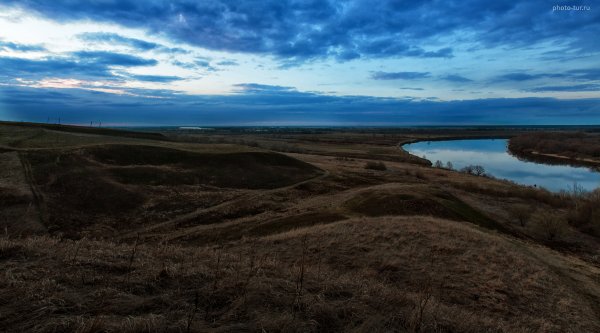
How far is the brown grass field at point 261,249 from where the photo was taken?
691 centimetres

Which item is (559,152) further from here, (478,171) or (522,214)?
(522,214)

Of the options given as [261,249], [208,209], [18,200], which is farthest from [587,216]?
[18,200]

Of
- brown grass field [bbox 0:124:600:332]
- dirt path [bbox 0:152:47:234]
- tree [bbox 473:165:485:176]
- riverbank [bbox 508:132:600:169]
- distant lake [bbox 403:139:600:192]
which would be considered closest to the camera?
brown grass field [bbox 0:124:600:332]

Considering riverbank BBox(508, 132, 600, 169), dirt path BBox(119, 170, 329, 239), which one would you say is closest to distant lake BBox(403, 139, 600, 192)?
riverbank BBox(508, 132, 600, 169)

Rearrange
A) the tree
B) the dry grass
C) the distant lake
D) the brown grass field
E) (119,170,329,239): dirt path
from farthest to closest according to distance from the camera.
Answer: the tree → the distant lake → (119,170,329,239): dirt path → the brown grass field → the dry grass

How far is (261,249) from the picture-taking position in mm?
17922

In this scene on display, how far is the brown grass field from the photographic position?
691cm

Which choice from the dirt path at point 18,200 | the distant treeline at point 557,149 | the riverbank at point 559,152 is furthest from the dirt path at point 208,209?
the distant treeline at point 557,149

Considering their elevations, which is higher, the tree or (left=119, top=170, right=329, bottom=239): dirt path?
(left=119, top=170, right=329, bottom=239): dirt path

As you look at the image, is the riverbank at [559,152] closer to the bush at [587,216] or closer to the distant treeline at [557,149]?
the distant treeline at [557,149]

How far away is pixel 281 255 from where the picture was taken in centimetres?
1666

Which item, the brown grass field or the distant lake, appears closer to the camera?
the brown grass field

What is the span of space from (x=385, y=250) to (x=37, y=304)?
14338 millimetres

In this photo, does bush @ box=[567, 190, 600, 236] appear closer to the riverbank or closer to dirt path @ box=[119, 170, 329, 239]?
dirt path @ box=[119, 170, 329, 239]
